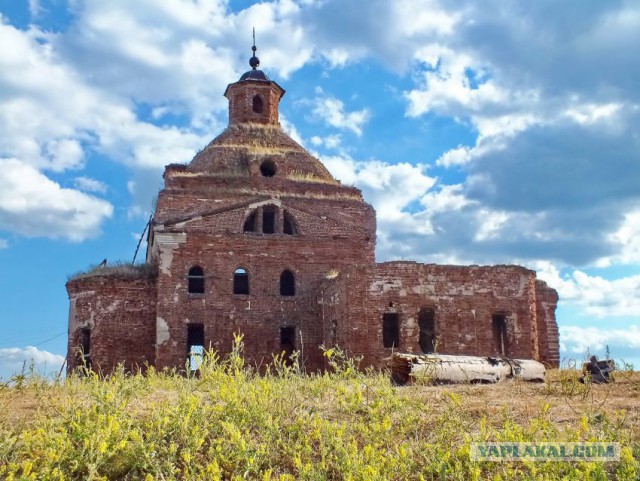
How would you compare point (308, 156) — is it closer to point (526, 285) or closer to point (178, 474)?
point (526, 285)

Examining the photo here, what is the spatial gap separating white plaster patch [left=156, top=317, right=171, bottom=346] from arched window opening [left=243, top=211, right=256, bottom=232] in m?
4.20

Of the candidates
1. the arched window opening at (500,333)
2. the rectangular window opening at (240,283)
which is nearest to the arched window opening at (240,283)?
the rectangular window opening at (240,283)

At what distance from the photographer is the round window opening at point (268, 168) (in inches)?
995

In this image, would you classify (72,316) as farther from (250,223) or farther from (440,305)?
(440,305)

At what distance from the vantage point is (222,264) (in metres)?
20.8

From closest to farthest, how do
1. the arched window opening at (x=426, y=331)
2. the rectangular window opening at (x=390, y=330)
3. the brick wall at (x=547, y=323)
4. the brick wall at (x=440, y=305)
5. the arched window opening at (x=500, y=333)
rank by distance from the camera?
the brick wall at (x=440, y=305)
the rectangular window opening at (x=390, y=330)
the arched window opening at (x=500, y=333)
the arched window opening at (x=426, y=331)
the brick wall at (x=547, y=323)

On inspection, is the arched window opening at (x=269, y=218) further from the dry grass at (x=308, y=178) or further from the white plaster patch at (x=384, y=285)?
the white plaster patch at (x=384, y=285)

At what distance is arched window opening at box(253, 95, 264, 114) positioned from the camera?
2745 cm

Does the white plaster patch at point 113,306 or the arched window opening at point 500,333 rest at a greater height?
the white plaster patch at point 113,306

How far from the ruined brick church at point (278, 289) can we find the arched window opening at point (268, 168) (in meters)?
0.06

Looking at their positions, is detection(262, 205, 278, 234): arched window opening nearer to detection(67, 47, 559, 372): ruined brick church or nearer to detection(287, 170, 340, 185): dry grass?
detection(67, 47, 559, 372): ruined brick church

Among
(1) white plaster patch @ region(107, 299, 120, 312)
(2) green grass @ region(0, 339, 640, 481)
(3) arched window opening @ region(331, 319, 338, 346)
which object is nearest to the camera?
(2) green grass @ region(0, 339, 640, 481)

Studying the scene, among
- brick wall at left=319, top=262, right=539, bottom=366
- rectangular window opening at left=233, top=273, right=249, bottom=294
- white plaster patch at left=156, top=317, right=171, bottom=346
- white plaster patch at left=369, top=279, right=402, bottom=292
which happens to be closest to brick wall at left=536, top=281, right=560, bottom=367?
brick wall at left=319, top=262, right=539, bottom=366

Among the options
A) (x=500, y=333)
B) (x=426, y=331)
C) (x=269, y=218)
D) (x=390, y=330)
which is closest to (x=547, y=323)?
(x=500, y=333)
